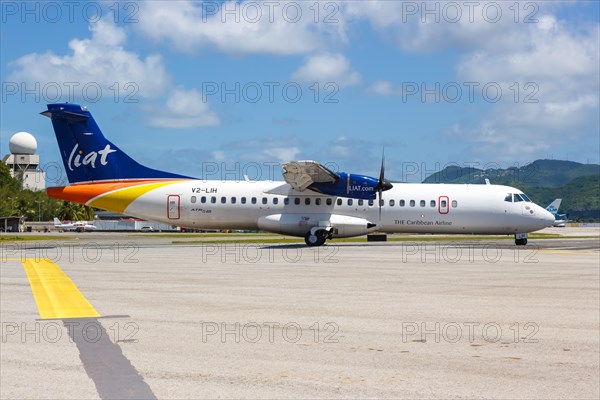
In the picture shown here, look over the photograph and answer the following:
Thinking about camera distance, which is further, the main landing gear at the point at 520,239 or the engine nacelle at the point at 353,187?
the main landing gear at the point at 520,239

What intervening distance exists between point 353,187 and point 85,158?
1435 centimetres

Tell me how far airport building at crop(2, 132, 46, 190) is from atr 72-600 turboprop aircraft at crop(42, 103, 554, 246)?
111 m

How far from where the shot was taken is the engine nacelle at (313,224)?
3584 centimetres

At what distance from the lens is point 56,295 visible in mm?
14352

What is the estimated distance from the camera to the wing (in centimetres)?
3347

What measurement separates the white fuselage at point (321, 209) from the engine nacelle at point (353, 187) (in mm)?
877

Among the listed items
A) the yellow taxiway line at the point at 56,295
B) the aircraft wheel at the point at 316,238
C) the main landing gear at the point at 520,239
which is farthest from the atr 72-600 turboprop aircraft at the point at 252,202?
the yellow taxiway line at the point at 56,295

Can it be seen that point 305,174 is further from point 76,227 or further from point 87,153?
point 76,227

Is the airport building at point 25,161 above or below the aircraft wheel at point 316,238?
above

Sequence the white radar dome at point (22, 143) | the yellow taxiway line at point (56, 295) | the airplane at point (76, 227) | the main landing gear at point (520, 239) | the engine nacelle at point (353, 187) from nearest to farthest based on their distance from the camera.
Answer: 1. the yellow taxiway line at point (56, 295)
2. the engine nacelle at point (353, 187)
3. the main landing gear at point (520, 239)
4. the airplane at point (76, 227)
5. the white radar dome at point (22, 143)

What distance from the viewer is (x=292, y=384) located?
692 centimetres

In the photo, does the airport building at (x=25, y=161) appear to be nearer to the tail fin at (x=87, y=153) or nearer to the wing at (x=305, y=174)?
the tail fin at (x=87, y=153)

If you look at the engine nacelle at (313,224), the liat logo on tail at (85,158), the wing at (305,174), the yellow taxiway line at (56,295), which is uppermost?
the liat logo on tail at (85,158)

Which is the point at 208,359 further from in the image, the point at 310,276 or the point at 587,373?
the point at 310,276
